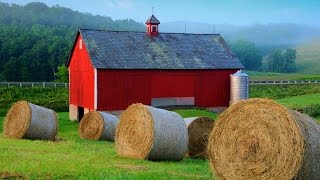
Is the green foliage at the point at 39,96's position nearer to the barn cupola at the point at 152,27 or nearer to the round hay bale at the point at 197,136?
the barn cupola at the point at 152,27

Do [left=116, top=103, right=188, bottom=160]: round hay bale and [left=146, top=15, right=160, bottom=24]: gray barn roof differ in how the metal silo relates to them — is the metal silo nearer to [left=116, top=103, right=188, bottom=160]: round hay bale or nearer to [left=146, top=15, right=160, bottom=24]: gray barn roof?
[left=146, top=15, right=160, bottom=24]: gray barn roof

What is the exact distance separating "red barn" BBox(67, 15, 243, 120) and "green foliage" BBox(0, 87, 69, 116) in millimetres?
4618

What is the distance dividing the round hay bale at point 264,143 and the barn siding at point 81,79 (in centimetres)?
2695

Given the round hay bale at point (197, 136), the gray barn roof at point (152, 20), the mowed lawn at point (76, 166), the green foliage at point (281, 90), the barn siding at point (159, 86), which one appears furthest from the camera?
the green foliage at point (281, 90)

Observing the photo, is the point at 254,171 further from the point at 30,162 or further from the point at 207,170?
the point at 30,162

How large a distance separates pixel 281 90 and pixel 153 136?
43514 millimetres

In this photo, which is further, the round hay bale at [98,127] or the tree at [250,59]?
the tree at [250,59]

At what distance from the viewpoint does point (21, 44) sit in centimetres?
9194

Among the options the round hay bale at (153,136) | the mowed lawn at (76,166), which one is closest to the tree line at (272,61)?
the round hay bale at (153,136)

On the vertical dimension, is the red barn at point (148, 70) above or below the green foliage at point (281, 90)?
above

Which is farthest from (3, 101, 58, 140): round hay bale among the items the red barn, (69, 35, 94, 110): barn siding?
(69, 35, 94, 110): barn siding

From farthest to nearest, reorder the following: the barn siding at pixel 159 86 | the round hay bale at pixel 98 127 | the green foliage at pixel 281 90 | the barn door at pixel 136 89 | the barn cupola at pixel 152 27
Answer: the green foliage at pixel 281 90
the barn cupola at pixel 152 27
the barn door at pixel 136 89
the barn siding at pixel 159 86
the round hay bale at pixel 98 127

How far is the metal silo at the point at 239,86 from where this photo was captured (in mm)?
42344

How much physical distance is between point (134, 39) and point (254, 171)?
30.9 meters
